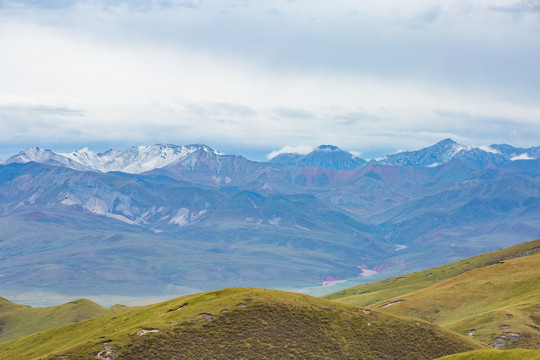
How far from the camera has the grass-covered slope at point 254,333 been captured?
275ft

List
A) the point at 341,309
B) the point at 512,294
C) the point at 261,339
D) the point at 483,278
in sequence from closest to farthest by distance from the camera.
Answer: the point at 261,339, the point at 341,309, the point at 512,294, the point at 483,278

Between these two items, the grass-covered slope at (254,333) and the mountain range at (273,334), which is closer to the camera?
the mountain range at (273,334)

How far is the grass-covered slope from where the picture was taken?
8394 centimetres

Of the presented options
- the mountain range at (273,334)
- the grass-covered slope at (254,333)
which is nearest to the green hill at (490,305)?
the mountain range at (273,334)

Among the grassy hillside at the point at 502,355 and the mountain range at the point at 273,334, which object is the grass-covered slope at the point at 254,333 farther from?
the grassy hillside at the point at 502,355

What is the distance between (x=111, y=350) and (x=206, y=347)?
45.8ft

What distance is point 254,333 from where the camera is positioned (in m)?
90.7

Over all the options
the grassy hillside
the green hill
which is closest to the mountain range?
the grassy hillside

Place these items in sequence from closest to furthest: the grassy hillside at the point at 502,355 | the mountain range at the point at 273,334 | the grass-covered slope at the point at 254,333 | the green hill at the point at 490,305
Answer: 1. the grassy hillside at the point at 502,355
2. the mountain range at the point at 273,334
3. the grass-covered slope at the point at 254,333
4. the green hill at the point at 490,305

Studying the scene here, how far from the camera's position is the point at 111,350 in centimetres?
8125

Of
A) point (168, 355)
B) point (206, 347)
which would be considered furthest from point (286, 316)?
point (168, 355)

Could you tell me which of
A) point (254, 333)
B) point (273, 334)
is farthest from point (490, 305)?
point (254, 333)

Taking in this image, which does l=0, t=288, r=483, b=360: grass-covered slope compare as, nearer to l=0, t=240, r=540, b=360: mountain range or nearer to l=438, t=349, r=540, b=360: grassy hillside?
l=0, t=240, r=540, b=360: mountain range

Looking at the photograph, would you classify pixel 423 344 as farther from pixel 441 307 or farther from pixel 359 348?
pixel 441 307
